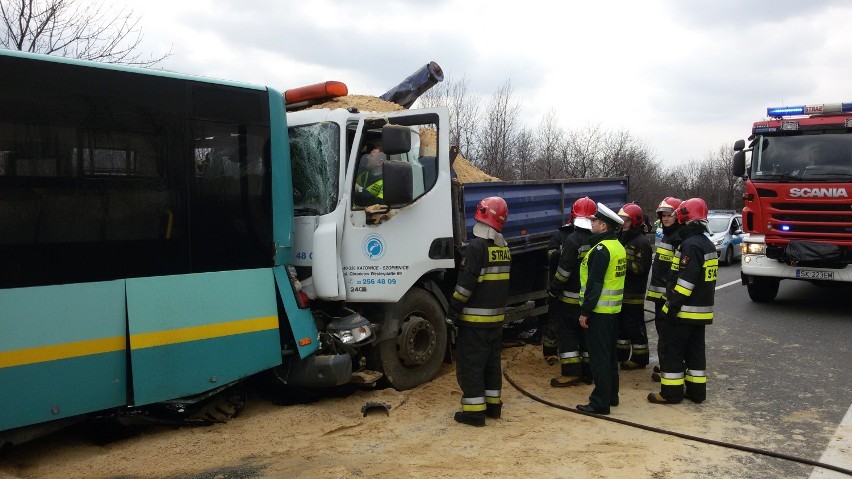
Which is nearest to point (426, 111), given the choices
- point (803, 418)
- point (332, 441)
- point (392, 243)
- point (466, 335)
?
point (392, 243)

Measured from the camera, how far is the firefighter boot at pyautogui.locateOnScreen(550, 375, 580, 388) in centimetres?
654

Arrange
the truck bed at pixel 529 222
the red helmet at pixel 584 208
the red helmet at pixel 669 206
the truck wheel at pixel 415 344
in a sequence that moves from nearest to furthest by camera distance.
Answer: the truck wheel at pixel 415 344
the red helmet at pixel 669 206
the truck bed at pixel 529 222
the red helmet at pixel 584 208

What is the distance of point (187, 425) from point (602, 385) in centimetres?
330

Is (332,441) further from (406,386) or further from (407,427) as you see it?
(406,386)

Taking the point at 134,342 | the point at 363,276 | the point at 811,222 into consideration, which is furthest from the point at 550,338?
the point at 811,222

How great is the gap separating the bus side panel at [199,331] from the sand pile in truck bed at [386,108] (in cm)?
198

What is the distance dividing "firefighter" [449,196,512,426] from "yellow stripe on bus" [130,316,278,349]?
4.82 ft

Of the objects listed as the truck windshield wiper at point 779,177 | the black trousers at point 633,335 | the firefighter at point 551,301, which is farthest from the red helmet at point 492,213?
the truck windshield wiper at point 779,177

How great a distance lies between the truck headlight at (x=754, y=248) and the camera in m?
10.7

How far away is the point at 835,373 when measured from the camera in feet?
23.1

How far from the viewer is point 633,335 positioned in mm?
7309

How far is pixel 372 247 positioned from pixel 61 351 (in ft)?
8.02

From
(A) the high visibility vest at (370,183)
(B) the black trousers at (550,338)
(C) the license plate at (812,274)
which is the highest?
(A) the high visibility vest at (370,183)

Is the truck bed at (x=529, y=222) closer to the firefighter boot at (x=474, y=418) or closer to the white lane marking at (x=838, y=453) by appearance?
the firefighter boot at (x=474, y=418)
